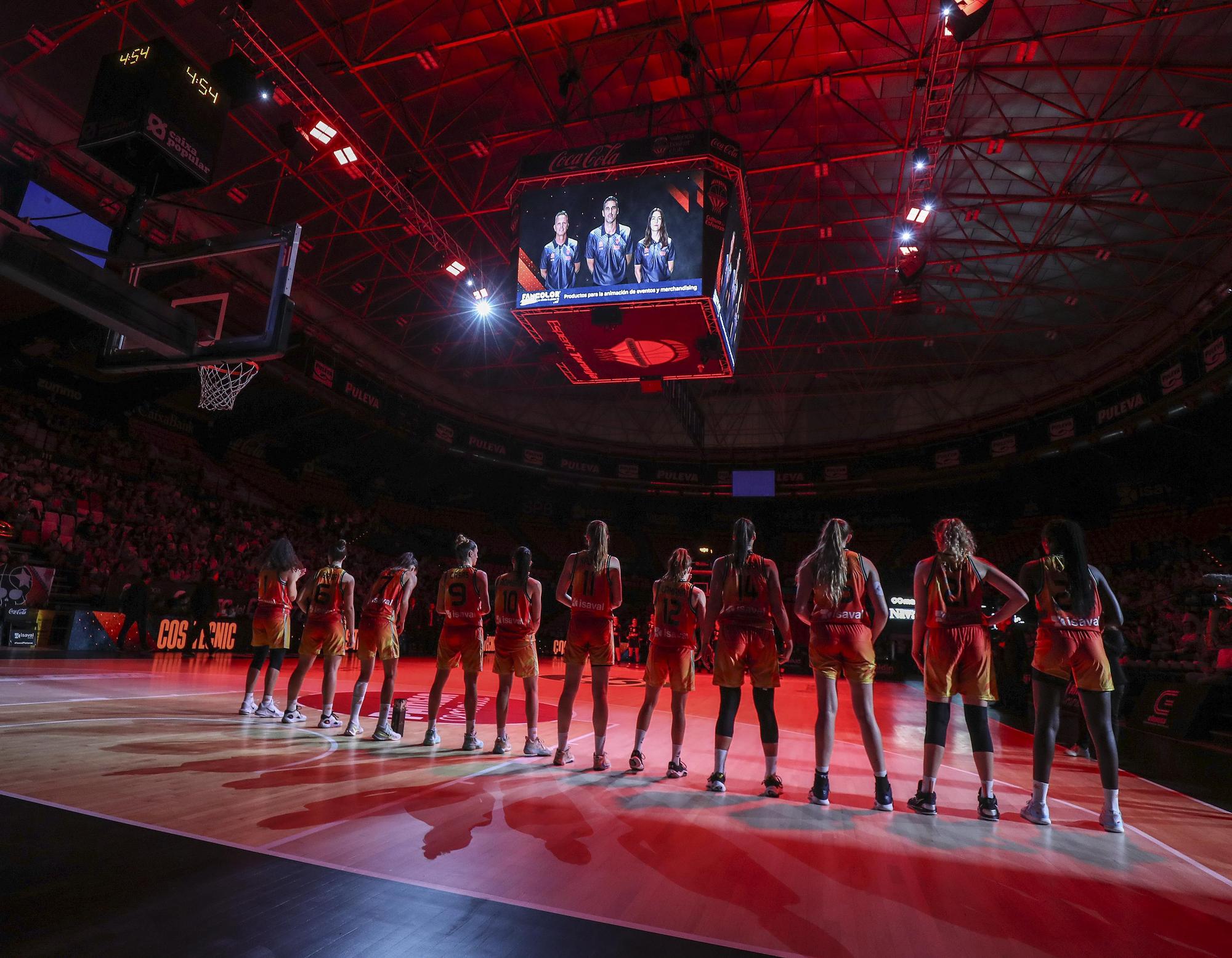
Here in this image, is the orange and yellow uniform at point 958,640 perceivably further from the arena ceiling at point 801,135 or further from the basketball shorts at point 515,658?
the arena ceiling at point 801,135

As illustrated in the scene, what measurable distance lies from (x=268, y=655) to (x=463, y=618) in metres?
2.77

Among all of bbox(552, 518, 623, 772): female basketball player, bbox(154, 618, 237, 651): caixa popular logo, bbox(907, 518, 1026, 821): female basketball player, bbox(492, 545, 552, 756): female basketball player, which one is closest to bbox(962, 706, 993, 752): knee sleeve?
bbox(907, 518, 1026, 821): female basketball player

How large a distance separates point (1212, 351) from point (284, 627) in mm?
18802

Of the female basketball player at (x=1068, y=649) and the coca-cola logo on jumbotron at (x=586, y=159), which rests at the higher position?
the coca-cola logo on jumbotron at (x=586, y=159)

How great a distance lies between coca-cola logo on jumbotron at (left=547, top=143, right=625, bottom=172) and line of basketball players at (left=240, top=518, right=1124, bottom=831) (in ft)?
24.0

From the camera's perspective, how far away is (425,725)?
265 inches

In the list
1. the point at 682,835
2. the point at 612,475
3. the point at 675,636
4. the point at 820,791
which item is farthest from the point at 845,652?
the point at 612,475

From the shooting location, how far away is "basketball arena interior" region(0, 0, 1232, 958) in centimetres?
297

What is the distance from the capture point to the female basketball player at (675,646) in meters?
5.09

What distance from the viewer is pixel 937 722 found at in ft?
14.3

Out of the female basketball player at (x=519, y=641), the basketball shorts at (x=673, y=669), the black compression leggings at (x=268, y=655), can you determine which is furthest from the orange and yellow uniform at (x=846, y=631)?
the black compression leggings at (x=268, y=655)

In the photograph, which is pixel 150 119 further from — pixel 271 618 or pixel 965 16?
pixel 965 16

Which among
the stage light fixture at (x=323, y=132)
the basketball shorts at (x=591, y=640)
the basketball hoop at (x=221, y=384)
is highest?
the stage light fixture at (x=323, y=132)

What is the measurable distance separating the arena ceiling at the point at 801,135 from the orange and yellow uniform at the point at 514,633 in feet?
30.7
